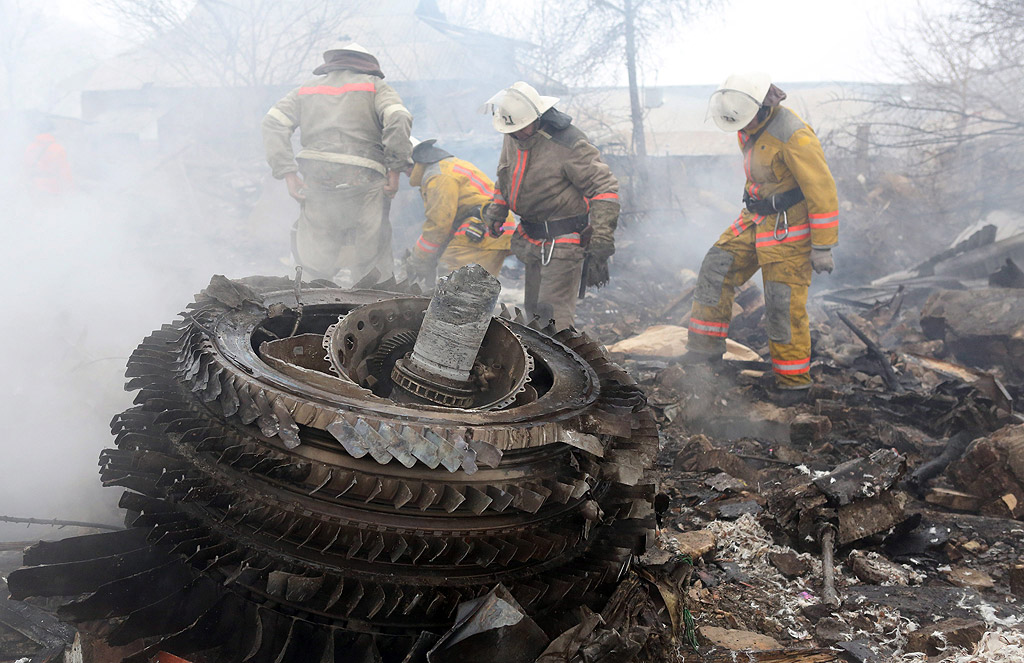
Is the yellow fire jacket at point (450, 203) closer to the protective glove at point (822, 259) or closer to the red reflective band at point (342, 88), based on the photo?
the red reflective band at point (342, 88)

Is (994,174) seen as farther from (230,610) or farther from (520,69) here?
(230,610)

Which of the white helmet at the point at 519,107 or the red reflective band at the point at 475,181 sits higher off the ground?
the white helmet at the point at 519,107

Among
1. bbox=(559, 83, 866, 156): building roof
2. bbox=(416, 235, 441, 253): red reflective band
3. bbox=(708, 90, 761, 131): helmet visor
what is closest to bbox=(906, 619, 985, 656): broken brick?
bbox=(708, 90, 761, 131): helmet visor

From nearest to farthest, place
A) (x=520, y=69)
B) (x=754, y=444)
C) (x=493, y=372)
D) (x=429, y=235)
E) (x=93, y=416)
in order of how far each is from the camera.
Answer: (x=493, y=372), (x=93, y=416), (x=754, y=444), (x=429, y=235), (x=520, y=69)

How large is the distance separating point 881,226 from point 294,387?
14674 millimetres

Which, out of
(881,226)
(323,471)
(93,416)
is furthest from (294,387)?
(881,226)

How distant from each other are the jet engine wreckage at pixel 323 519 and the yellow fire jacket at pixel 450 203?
452 cm

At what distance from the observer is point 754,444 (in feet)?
16.1

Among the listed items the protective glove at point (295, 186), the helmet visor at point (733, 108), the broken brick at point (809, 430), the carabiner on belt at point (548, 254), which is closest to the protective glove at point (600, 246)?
the carabiner on belt at point (548, 254)

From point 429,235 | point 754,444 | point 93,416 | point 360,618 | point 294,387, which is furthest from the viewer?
point 429,235

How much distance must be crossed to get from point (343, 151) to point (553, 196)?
2040 millimetres

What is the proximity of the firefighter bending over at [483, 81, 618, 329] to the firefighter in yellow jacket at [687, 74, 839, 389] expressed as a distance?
1.16 m

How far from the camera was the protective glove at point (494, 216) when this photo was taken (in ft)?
20.3

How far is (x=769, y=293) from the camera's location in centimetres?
582
